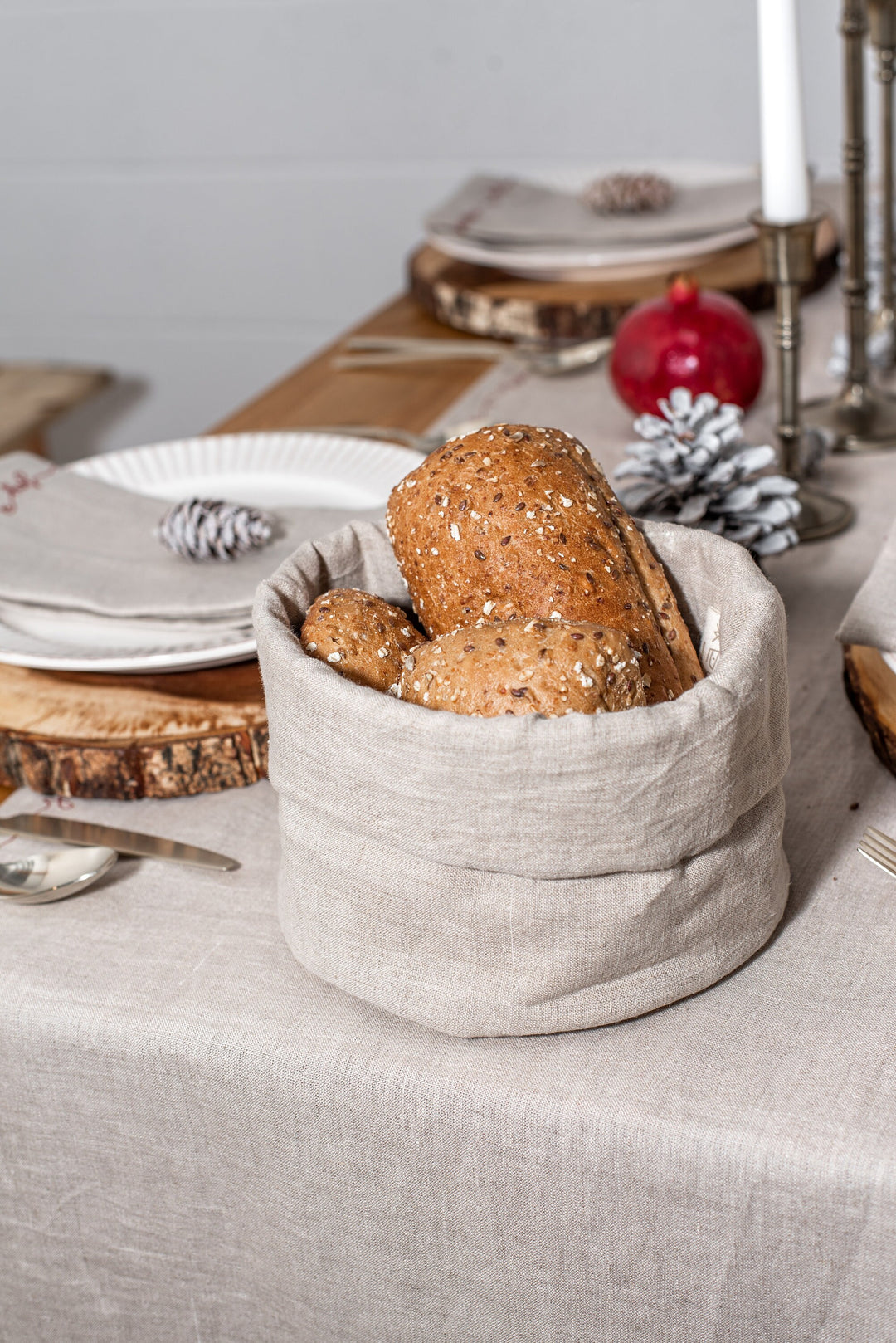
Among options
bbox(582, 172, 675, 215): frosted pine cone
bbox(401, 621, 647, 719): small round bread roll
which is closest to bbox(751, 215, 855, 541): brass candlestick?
bbox(401, 621, 647, 719): small round bread roll

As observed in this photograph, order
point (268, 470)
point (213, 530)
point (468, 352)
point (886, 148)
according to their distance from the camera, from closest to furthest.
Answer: point (213, 530) < point (268, 470) < point (886, 148) < point (468, 352)

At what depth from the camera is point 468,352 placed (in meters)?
1.22

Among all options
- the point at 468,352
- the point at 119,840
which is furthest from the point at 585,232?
the point at 119,840

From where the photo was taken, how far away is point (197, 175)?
244cm

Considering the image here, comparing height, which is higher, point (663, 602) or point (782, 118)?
point (782, 118)

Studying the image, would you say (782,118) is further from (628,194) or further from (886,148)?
(628,194)

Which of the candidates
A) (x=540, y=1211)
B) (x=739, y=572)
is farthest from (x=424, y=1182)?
(x=739, y=572)

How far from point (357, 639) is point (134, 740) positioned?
191 millimetres

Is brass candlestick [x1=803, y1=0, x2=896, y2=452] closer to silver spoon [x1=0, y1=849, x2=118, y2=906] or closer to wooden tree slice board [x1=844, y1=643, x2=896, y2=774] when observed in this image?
wooden tree slice board [x1=844, y1=643, x2=896, y2=774]

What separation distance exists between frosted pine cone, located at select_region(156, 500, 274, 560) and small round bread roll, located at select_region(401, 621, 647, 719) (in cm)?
33

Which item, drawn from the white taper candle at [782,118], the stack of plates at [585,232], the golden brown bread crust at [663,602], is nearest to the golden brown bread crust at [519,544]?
the golden brown bread crust at [663,602]

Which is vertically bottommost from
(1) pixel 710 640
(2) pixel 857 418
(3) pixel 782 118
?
(2) pixel 857 418

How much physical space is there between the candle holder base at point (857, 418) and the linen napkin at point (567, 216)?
0.35 metres

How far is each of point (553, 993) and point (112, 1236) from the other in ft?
0.71
